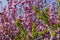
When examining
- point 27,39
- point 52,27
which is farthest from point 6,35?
point 52,27

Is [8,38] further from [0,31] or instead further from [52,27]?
[52,27]

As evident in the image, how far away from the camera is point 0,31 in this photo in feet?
25.5

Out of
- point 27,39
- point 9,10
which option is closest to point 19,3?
point 9,10

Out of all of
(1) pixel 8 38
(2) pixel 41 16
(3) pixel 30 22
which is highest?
(2) pixel 41 16

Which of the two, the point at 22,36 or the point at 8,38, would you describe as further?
the point at 8,38

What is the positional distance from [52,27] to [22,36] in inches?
37.1

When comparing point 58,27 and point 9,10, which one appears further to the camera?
point 9,10

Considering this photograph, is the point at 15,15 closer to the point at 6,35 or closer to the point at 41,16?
the point at 6,35

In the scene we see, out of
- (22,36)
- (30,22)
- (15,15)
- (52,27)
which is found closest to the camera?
(52,27)

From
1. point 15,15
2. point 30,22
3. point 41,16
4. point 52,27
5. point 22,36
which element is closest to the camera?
point 41,16

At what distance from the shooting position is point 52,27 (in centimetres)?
564

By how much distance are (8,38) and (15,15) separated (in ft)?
2.80

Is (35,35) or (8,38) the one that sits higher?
(35,35)

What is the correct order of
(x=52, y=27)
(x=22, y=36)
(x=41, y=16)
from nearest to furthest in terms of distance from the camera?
(x=41, y=16)
(x=52, y=27)
(x=22, y=36)
